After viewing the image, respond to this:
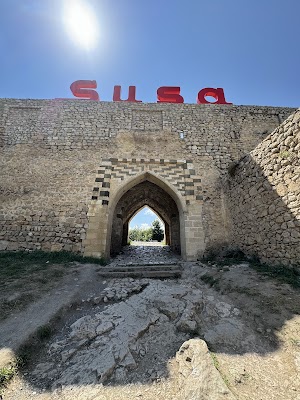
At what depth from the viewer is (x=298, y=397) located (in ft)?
Result: 5.46

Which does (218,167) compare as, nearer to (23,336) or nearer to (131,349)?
(131,349)

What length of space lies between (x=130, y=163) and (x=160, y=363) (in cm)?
686

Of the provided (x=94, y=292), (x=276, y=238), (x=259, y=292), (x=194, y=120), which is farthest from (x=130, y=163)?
(x=259, y=292)

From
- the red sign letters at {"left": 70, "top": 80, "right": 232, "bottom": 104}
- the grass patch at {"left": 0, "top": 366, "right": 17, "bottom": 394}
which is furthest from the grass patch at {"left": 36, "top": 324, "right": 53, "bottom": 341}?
the red sign letters at {"left": 70, "top": 80, "right": 232, "bottom": 104}

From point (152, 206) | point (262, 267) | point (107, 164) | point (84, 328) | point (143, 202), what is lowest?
point (84, 328)

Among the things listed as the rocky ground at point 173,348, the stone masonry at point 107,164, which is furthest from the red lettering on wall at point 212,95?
the rocky ground at point 173,348

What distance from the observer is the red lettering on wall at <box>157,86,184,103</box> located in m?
9.45

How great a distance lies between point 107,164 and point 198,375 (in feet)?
23.8

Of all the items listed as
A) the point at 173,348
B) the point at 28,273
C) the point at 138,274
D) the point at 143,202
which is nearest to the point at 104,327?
the point at 173,348

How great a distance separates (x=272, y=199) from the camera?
16.6 ft

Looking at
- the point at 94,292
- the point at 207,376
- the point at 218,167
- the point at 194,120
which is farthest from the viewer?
the point at 194,120

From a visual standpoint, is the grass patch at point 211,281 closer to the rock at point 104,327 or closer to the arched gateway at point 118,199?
the arched gateway at point 118,199

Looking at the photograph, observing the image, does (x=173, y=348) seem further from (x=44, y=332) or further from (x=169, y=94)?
(x=169, y=94)

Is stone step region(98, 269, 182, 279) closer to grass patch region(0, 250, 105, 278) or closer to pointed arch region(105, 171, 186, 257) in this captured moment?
grass patch region(0, 250, 105, 278)
